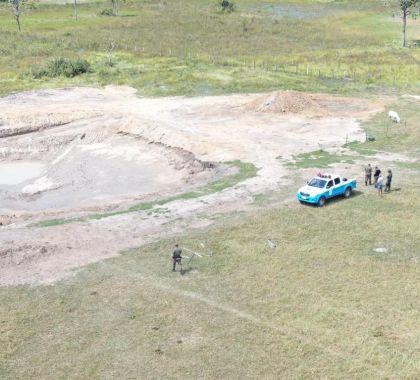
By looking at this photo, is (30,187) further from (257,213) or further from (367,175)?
(367,175)

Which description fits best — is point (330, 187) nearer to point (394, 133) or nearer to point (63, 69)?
point (394, 133)

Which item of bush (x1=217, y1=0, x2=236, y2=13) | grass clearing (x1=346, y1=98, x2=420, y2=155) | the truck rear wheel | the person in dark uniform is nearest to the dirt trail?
grass clearing (x1=346, y1=98, x2=420, y2=155)

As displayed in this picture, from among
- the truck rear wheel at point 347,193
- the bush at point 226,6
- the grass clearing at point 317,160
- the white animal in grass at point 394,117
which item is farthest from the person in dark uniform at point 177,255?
the bush at point 226,6

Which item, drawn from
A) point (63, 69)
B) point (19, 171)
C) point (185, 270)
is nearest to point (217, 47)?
point (63, 69)

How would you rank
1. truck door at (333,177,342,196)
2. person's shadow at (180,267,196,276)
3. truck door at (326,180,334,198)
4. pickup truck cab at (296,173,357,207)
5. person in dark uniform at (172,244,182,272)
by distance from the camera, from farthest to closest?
truck door at (333,177,342,196) → truck door at (326,180,334,198) → pickup truck cab at (296,173,357,207) → person's shadow at (180,267,196,276) → person in dark uniform at (172,244,182,272)

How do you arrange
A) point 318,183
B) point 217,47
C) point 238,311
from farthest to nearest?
point 217,47 → point 318,183 → point 238,311

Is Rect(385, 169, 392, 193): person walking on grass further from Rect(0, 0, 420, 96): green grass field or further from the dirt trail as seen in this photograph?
Rect(0, 0, 420, 96): green grass field
